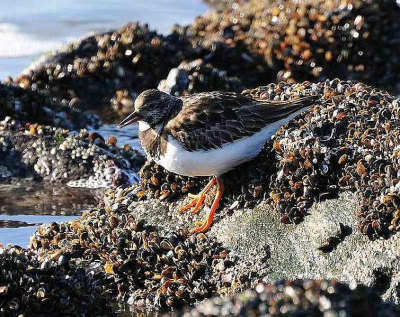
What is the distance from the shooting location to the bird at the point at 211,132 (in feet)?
17.9

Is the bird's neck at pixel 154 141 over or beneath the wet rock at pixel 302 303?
over

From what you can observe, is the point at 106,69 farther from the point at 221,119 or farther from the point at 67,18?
the point at 221,119

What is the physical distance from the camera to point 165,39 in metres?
10.9

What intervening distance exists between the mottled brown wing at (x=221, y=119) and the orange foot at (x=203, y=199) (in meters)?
0.28

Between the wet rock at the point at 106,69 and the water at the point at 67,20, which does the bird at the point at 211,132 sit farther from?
the wet rock at the point at 106,69

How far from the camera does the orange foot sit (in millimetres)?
5535

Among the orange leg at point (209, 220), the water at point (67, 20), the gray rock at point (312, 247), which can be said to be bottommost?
the gray rock at point (312, 247)

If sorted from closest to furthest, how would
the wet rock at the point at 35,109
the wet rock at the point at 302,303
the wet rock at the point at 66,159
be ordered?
the wet rock at the point at 302,303
the wet rock at the point at 66,159
the wet rock at the point at 35,109

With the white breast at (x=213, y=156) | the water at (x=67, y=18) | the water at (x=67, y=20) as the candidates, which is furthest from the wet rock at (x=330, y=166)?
the water at (x=67, y=18)

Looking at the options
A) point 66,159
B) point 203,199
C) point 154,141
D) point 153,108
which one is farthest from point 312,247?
point 66,159

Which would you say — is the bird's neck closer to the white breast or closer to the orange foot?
the white breast

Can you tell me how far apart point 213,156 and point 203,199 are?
0.40 meters

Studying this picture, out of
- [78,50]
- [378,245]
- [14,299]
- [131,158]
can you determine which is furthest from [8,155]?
[378,245]

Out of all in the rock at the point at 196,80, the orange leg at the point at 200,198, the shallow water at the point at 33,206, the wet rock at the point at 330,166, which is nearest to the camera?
the wet rock at the point at 330,166
